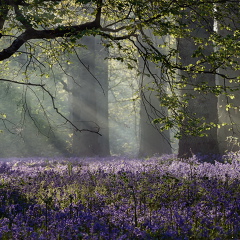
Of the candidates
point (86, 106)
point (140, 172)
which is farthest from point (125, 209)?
point (86, 106)

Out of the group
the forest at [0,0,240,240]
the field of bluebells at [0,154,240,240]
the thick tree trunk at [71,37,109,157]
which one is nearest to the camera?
the field of bluebells at [0,154,240,240]

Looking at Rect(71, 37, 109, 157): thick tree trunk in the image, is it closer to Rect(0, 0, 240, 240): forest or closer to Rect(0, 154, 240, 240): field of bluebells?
Rect(0, 0, 240, 240): forest

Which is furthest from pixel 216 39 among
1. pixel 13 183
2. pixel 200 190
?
pixel 13 183

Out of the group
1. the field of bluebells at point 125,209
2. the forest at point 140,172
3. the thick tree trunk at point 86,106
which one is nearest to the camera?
the field of bluebells at point 125,209

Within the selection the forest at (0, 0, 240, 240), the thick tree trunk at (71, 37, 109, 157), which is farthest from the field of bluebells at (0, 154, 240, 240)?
the thick tree trunk at (71, 37, 109, 157)

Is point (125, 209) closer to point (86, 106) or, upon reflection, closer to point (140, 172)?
point (140, 172)

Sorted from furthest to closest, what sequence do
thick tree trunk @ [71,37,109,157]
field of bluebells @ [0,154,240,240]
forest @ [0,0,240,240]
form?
thick tree trunk @ [71,37,109,157] < forest @ [0,0,240,240] < field of bluebells @ [0,154,240,240]

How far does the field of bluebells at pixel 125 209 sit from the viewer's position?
16.9 feet

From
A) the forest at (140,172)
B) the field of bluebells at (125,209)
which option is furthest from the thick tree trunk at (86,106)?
the field of bluebells at (125,209)

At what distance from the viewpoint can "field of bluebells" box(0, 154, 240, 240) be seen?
16.9 feet

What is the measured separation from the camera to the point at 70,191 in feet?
26.7

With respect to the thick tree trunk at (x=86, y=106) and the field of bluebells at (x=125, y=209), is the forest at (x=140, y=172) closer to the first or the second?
the field of bluebells at (x=125, y=209)

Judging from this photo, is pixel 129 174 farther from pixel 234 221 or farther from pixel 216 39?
pixel 234 221

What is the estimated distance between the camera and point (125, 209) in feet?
21.2
